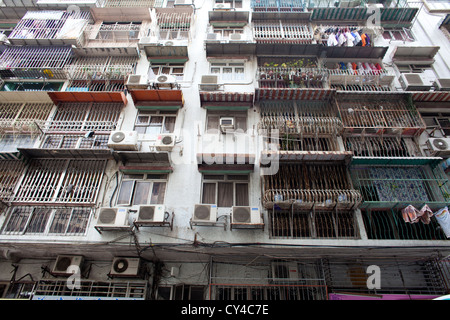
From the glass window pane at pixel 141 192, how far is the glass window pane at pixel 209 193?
7.62 ft

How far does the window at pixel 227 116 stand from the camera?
12.2 m

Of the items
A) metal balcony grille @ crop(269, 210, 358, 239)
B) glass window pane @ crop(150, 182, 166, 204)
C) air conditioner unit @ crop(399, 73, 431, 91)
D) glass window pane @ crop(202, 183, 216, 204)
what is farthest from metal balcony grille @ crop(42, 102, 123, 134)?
air conditioner unit @ crop(399, 73, 431, 91)

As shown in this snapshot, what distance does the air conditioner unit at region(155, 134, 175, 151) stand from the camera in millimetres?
10414

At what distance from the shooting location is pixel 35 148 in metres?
10.5

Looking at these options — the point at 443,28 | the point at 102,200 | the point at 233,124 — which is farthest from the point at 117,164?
the point at 443,28

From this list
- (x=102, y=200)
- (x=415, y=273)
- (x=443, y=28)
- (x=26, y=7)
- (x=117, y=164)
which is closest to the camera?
(x=415, y=273)

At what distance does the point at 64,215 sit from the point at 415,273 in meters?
13.5

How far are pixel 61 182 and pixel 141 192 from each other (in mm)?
3301

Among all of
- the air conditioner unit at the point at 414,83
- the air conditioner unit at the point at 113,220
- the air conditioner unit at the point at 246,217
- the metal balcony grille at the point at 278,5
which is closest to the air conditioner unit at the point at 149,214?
the air conditioner unit at the point at 113,220

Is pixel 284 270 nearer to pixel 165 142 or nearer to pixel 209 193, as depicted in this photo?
pixel 209 193

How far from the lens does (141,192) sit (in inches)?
411

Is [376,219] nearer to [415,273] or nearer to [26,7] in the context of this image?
[415,273]

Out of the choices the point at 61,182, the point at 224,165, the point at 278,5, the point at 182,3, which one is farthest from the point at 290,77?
the point at 61,182

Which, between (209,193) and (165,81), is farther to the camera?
(165,81)
